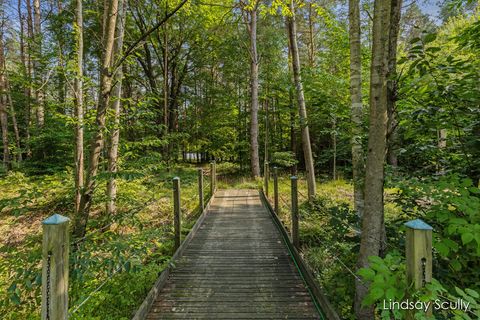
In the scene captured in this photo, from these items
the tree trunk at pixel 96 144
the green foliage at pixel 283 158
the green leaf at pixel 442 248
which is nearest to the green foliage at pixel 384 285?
the green leaf at pixel 442 248

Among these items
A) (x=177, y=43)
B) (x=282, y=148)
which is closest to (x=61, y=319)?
(x=177, y=43)

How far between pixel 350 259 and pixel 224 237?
7.20 ft

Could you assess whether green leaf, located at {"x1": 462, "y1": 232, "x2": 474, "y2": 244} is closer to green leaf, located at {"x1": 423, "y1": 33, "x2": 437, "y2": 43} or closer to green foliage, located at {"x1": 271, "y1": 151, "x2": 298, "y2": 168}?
green leaf, located at {"x1": 423, "y1": 33, "x2": 437, "y2": 43}

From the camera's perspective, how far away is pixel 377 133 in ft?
7.02

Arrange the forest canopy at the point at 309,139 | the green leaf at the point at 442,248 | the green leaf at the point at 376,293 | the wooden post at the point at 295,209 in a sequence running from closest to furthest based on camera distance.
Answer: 1. the green leaf at the point at 376,293
2. the green leaf at the point at 442,248
3. the forest canopy at the point at 309,139
4. the wooden post at the point at 295,209

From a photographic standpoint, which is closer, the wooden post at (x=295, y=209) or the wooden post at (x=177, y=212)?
the wooden post at (x=295, y=209)

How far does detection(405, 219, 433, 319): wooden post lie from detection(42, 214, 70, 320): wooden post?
6.11ft

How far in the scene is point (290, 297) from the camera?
9.50 ft

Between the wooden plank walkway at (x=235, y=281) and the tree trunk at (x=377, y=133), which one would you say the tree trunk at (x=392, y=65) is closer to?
the tree trunk at (x=377, y=133)

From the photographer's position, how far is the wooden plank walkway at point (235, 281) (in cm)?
267

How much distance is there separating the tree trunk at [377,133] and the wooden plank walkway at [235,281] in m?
1.00

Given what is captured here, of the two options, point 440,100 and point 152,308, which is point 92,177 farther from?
point 440,100

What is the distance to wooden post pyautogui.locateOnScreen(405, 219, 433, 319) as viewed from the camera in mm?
1340

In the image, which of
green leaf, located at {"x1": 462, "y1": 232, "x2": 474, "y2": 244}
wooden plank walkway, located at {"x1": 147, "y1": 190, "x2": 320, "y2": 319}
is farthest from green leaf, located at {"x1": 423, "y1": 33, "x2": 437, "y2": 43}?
wooden plank walkway, located at {"x1": 147, "y1": 190, "x2": 320, "y2": 319}
